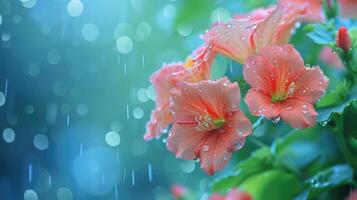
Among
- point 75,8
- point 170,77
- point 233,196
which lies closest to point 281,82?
point 170,77

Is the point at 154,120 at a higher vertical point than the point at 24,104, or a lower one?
higher

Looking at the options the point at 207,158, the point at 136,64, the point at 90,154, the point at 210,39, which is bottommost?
the point at 90,154

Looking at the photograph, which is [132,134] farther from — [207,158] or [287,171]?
[207,158]

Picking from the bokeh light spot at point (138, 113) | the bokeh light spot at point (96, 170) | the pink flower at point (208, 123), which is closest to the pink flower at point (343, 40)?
the pink flower at point (208, 123)

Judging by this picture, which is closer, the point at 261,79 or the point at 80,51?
the point at 261,79

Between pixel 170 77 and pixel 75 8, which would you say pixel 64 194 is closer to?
pixel 75 8

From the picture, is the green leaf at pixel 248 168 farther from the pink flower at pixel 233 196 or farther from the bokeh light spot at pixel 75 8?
the bokeh light spot at pixel 75 8

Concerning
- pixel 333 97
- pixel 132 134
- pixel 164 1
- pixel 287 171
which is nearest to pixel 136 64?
pixel 132 134

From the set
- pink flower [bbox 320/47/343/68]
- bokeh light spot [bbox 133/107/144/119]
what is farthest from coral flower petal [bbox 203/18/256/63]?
bokeh light spot [bbox 133/107/144/119]
